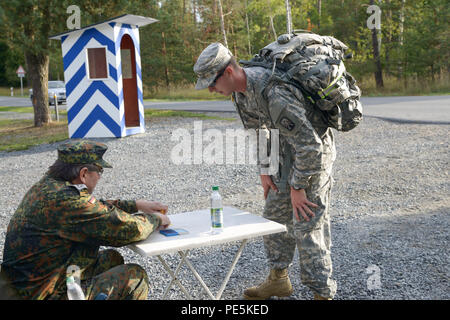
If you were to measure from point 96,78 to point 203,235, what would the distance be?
10.1 metres

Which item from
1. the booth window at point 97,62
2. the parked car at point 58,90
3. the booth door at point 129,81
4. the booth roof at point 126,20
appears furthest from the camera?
the parked car at point 58,90

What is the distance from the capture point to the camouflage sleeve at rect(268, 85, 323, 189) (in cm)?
312

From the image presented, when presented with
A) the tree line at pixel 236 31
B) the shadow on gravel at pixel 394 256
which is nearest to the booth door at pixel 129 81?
the tree line at pixel 236 31

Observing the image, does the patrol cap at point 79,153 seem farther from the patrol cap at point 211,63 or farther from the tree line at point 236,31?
the tree line at point 236,31

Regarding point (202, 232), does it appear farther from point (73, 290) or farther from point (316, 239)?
point (73, 290)

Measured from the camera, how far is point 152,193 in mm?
7668

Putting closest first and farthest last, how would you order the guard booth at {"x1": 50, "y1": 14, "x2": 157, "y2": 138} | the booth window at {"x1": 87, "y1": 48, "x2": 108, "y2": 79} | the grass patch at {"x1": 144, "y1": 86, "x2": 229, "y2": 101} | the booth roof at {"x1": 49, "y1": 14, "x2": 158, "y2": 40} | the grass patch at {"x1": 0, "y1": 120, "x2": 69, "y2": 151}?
the booth roof at {"x1": 49, "y1": 14, "x2": 158, "y2": 40}
the guard booth at {"x1": 50, "y1": 14, "x2": 157, "y2": 138}
the booth window at {"x1": 87, "y1": 48, "x2": 108, "y2": 79}
the grass patch at {"x1": 0, "y1": 120, "x2": 69, "y2": 151}
the grass patch at {"x1": 144, "y1": 86, "x2": 229, "y2": 101}

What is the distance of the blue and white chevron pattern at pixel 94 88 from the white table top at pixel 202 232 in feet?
29.9

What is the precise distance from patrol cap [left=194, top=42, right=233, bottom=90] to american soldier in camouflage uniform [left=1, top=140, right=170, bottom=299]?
2.44 feet

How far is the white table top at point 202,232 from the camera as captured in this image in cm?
305

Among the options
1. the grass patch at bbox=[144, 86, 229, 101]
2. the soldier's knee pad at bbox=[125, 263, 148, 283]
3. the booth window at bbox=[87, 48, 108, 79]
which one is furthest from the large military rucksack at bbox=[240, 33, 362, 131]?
the grass patch at bbox=[144, 86, 229, 101]

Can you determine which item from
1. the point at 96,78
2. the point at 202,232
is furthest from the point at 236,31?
the point at 202,232

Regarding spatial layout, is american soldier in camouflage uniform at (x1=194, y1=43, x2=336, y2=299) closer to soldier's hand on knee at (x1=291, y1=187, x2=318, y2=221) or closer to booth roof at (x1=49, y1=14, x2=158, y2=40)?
soldier's hand on knee at (x1=291, y1=187, x2=318, y2=221)
